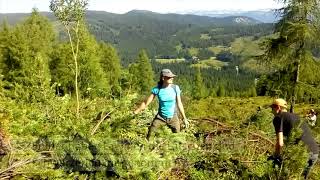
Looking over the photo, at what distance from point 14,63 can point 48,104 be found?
109 ft

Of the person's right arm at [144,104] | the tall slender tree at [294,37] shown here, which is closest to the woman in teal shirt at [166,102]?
the person's right arm at [144,104]

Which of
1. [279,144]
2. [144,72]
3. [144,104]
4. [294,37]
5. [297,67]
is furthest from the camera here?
[144,72]

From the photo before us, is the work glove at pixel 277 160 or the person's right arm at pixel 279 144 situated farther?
the person's right arm at pixel 279 144

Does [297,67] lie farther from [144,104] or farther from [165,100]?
[144,104]

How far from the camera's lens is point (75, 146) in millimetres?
5660

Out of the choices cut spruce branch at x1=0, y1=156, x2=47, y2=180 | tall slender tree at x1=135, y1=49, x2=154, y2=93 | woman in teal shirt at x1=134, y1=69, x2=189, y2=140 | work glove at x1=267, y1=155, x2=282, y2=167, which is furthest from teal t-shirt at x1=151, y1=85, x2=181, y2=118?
tall slender tree at x1=135, y1=49, x2=154, y2=93

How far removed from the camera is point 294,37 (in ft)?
59.4

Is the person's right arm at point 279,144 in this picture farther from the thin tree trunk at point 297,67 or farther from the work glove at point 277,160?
the thin tree trunk at point 297,67

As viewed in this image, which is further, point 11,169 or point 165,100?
point 165,100

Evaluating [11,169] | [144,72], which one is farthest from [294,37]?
[144,72]

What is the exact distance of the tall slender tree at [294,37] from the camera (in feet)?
58.9

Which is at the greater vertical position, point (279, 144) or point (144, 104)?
point (144, 104)

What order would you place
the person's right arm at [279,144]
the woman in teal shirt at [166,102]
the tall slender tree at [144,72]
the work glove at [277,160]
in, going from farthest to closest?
the tall slender tree at [144,72] → the woman in teal shirt at [166,102] → the person's right arm at [279,144] → the work glove at [277,160]

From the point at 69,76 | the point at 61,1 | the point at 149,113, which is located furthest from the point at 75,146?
the point at 69,76
